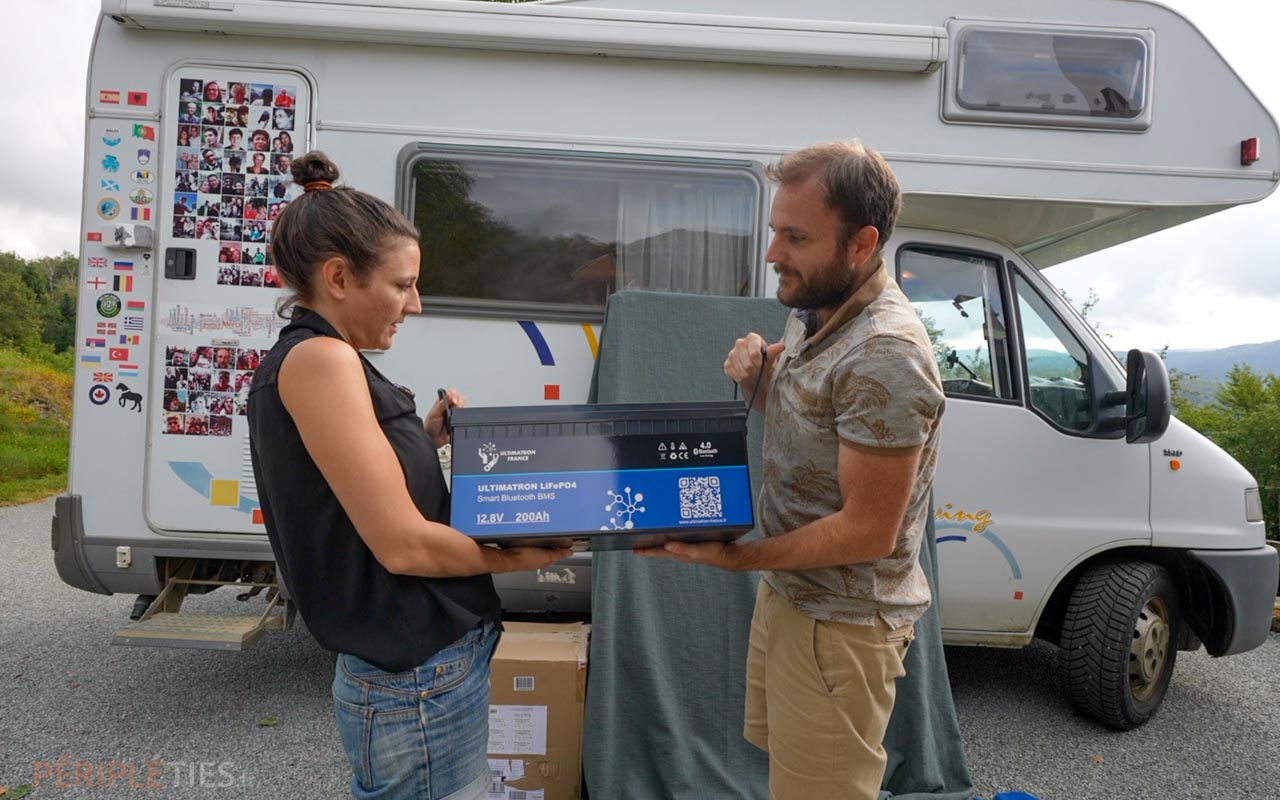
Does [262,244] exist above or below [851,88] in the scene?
below

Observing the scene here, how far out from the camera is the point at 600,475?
5.16 feet

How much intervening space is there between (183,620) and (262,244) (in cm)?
175

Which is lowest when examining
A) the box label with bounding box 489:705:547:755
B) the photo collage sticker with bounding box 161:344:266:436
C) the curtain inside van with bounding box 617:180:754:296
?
the box label with bounding box 489:705:547:755

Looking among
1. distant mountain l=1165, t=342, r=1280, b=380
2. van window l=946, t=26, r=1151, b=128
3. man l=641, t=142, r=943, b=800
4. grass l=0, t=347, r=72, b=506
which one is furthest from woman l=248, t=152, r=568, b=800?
grass l=0, t=347, r=72, b=506

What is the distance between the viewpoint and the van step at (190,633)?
11.3 feet

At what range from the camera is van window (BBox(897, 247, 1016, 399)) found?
150 inches

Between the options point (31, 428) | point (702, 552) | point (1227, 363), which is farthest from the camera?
point (31, 428)

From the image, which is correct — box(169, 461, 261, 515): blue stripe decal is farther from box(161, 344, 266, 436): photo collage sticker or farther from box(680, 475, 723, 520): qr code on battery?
box(680, 475, 723, 520): qr code on battery

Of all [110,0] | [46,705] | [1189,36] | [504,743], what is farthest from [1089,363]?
[46,705]

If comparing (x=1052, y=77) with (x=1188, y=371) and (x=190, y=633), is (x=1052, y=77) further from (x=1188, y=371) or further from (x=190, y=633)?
(x=1188, y=371)

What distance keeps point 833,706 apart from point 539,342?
228cm

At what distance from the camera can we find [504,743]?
10.1 feet

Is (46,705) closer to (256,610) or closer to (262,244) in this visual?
→ (256,610)

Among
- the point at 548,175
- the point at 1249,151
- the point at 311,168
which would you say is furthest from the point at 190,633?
the point at 1249,151
